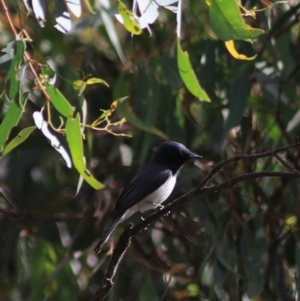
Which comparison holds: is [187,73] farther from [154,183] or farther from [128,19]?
[154,183]

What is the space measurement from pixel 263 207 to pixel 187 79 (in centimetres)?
171

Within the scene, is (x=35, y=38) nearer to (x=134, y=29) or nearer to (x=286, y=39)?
(x=286, y=39)

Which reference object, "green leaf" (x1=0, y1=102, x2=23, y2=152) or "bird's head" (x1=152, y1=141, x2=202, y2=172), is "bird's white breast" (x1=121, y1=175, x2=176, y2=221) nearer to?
"bird's head" (x1=152, y1=141, x2=202, y2=172)

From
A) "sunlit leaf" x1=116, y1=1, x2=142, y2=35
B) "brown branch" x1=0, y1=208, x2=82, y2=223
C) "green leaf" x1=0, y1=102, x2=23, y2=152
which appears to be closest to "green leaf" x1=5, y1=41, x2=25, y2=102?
"green leaf" x1=0, y1=102, x2=23, y2=152

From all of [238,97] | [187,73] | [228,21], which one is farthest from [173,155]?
[228,21]

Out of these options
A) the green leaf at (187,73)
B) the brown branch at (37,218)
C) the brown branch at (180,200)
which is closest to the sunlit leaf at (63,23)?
the green leaf at (187,73)

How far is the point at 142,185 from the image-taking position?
396 centimetres

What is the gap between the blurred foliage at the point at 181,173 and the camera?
13.3 feet

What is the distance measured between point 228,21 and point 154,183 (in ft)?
4.42

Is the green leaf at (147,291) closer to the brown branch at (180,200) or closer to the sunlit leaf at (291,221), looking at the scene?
the sunlit leaf at (291,221)

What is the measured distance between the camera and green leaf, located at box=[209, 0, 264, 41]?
9.24ft

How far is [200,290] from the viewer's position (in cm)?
444

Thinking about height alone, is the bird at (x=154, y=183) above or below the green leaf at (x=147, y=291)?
above

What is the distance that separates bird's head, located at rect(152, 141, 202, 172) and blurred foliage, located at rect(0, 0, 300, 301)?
0.28ft
